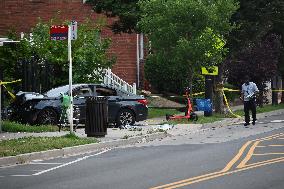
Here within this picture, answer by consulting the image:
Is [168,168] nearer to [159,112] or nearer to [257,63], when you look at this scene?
[159,112]

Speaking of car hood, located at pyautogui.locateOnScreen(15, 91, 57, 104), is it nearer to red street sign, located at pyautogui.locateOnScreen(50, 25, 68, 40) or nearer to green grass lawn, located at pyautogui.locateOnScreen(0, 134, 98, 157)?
red street sign, located at pyautogui.locateOnScreen(50, 25, 68, 40)

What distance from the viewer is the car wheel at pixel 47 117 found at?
23938 mm

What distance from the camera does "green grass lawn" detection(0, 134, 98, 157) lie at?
1678cm

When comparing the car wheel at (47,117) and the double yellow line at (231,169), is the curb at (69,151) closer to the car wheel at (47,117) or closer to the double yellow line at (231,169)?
the double yellow line at (231,169)

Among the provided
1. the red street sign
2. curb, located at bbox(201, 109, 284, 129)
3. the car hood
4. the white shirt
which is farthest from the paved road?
curb, located at bbox(201, 109, 284, 129)

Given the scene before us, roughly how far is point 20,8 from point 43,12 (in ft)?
4.22

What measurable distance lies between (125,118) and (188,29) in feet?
17.7

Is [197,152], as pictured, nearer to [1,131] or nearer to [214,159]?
[214,159]

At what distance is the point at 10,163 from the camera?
15.7m

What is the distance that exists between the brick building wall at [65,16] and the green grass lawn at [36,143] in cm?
2209

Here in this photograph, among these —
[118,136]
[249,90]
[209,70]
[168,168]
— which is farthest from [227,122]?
[168,168]

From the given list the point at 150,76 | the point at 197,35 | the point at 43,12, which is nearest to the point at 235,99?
the point at 150,76

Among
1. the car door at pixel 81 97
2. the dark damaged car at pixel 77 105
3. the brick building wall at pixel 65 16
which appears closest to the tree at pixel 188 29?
the dark damaged car at pixel 77 105

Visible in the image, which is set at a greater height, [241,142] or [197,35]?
[197,35]
